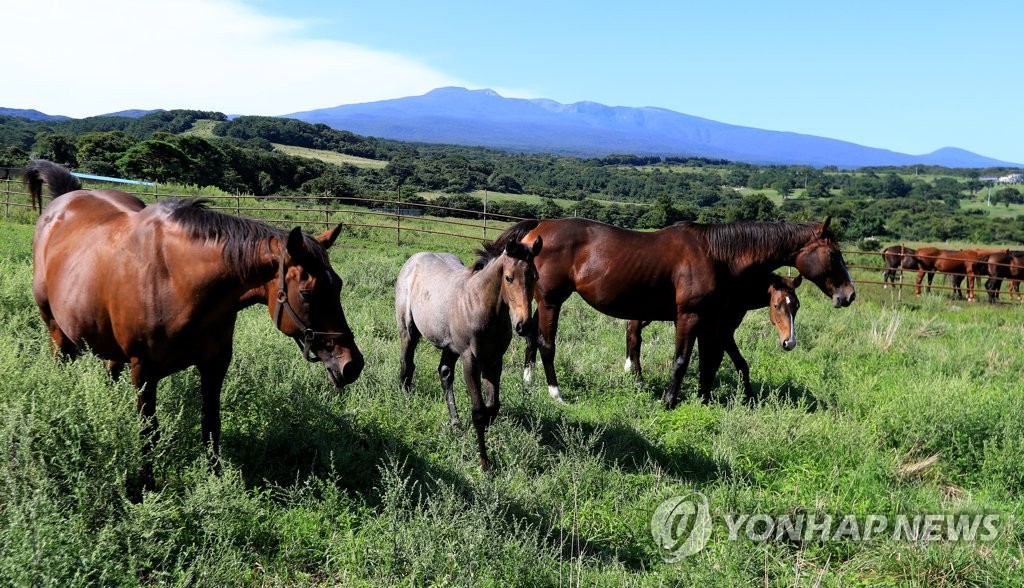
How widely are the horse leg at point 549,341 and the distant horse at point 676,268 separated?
12 millimetres

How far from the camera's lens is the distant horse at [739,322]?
7215 millimetres

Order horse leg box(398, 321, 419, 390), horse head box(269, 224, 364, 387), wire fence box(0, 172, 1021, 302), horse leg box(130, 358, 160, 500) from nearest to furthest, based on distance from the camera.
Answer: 1. horse head box(269, 224, 364, 387)
2. horse leg box(130, 358, 160, 500)
3. horse leg box(398, 321, 419, 390)
4. wire fence box(0, 172, 1021, 302)

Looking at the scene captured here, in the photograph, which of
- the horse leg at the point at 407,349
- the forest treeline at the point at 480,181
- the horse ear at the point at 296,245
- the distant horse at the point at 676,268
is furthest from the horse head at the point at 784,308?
the forest treeline at the point at 480,181

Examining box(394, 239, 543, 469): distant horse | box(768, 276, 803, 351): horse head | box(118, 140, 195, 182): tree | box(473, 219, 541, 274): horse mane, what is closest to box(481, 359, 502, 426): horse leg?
box(394, 239, 543, 469): distant horse

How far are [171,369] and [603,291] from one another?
488cm

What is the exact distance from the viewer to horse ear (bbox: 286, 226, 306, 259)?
3537 mm

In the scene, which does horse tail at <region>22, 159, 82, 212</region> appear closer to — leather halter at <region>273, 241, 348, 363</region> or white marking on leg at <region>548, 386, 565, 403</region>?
leather halter at <region>273, 241, 348, 363</region>

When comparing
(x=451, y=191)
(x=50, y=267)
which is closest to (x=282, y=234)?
(x=50, y=267)

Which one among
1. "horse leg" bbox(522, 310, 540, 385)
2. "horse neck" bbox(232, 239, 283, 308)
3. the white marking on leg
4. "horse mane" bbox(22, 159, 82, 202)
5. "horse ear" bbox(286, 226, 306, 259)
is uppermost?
"horse mane" bbox(22, 159, 82, 202)

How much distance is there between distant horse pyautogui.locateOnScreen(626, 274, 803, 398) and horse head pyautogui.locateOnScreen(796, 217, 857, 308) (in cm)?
23

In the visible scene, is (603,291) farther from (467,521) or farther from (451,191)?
(451,191)

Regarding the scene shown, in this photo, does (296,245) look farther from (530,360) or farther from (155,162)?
(155,162)

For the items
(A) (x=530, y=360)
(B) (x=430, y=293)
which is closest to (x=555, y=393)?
(A) (x=530, y=360)

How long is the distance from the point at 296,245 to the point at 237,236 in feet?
1.70
